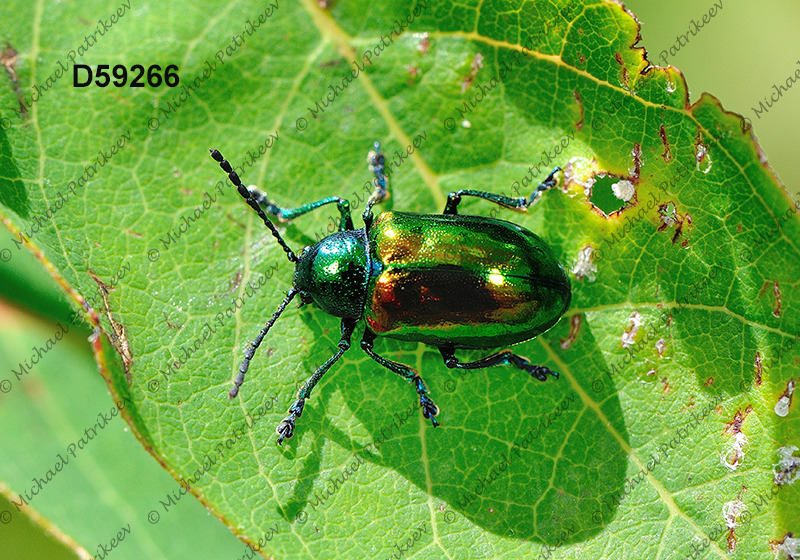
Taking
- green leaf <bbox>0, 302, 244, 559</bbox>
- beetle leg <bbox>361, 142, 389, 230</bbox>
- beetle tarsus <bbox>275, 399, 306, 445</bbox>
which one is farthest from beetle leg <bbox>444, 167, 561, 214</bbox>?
green leaf <bbox>0, 302, 244, 559</bbox>

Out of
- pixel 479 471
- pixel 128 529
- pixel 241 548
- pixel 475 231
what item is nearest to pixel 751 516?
pixel 479 471

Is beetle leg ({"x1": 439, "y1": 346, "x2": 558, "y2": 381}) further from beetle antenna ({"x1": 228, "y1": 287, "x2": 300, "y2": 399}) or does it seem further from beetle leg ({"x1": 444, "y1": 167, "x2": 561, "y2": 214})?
beetle antenna ({"x1": 228, "y1": 287, "x2": 300, "y2": 399})

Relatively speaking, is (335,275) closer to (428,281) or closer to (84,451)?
(428,281)

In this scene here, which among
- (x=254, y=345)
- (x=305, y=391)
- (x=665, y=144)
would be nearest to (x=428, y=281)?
(x=305, y=391)

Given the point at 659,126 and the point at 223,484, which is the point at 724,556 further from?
the point at 223,484

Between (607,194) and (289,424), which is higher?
(607,194)
